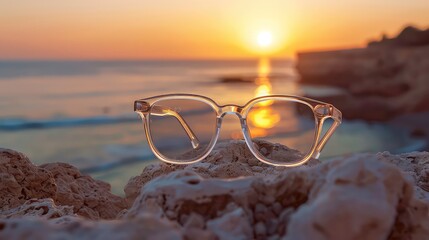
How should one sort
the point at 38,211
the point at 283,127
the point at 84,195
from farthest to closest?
the point at 283,127, the point at 84,195, the point at 38,211

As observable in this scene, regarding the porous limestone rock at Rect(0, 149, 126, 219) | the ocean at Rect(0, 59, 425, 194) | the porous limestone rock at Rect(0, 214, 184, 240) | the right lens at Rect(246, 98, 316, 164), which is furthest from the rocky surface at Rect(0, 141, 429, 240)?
the right lens at Rect(246, 98, 316, 164)

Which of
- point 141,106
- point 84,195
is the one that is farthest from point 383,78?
point 84,195

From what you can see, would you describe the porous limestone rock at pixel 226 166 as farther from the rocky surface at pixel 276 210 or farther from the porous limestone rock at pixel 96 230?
the porous limestone rock at pixel 96 230

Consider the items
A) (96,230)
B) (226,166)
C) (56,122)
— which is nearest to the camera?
(96,230)

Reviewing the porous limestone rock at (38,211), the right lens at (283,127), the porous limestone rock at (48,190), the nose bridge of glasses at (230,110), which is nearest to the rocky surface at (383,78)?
the right lens at (283,127)

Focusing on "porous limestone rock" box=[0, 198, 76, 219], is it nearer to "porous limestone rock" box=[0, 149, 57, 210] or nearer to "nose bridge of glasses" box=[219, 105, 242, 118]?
"porous limestone rock" box=[0, 149, 57, 210]

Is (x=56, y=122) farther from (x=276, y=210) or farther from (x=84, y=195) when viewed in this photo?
(x=276, y=210)
